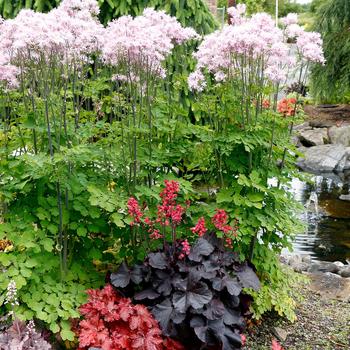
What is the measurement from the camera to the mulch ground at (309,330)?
11.4ft

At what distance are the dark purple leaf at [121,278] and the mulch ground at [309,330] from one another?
0.99 meters

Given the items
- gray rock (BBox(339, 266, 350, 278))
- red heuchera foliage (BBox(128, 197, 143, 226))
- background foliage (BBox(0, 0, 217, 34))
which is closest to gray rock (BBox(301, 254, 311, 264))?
gray rock (BBox(339, 266, 350, 278))

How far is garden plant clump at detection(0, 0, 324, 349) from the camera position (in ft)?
9.39

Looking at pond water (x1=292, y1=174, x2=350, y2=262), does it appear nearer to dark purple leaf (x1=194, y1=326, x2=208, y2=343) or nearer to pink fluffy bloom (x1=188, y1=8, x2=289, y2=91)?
pink fluffy bloom (x1=188, y1=8, x2=289, y2=91)

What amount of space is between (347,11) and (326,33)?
3.05 ft

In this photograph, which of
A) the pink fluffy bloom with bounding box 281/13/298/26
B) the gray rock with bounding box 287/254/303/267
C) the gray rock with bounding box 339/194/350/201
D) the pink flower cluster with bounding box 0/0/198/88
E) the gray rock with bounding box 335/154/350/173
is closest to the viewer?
the pink flower cluster with bounding box 0/0/198/88

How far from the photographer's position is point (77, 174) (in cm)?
318

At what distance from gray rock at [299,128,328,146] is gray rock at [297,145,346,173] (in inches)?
27.3

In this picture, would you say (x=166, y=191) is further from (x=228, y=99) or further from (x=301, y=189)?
(x=301, y=189)

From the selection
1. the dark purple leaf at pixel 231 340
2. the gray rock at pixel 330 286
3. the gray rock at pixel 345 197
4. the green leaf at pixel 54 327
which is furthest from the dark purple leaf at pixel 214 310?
the gray rock at pixel 345 197

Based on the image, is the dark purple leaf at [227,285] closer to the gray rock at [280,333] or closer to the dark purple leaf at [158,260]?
the dark purple leaf at [158,260]

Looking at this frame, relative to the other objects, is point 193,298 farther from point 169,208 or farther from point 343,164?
point 343,164

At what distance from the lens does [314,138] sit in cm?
1347

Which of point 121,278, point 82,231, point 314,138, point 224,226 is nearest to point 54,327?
point 121,278
